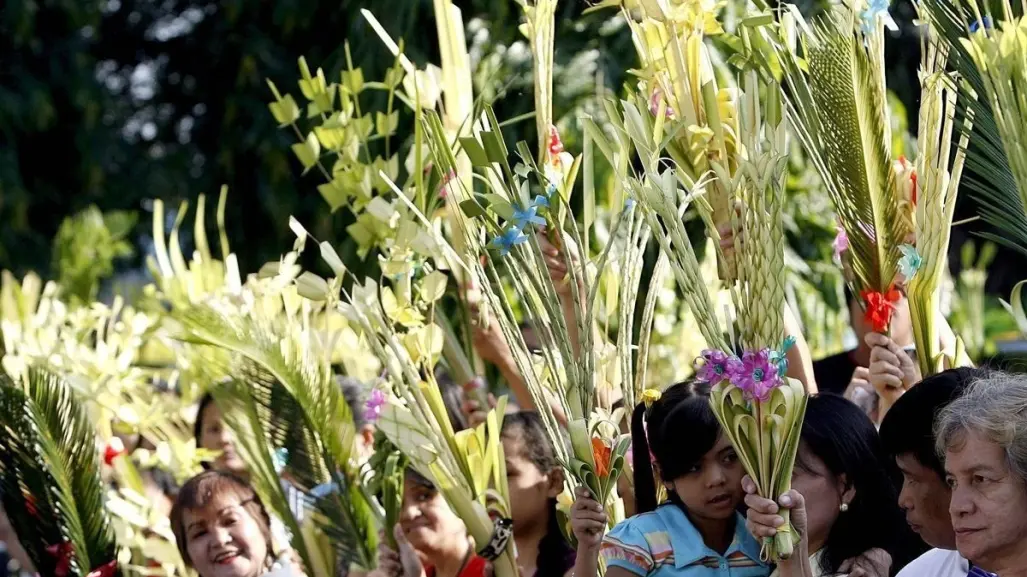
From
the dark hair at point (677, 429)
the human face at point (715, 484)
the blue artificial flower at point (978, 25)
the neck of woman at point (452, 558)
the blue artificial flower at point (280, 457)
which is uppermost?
the blue artificial flower at point (978, 25)

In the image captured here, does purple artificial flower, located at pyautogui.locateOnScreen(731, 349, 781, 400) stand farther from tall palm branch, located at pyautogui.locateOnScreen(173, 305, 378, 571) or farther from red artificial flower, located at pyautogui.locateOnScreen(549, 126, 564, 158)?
tall palm branch, located at pyautogui.locateOnScreen(173, 305, 378, 571)

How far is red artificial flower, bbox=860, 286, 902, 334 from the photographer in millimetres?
2371

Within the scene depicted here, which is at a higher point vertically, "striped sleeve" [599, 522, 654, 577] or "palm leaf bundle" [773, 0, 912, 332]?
"palm leaf bundle" [773, 0, 912, 332]

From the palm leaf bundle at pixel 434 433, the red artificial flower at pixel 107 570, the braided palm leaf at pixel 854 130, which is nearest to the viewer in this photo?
the braided palm leaf at pixel 854 130

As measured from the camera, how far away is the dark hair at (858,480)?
2.25 metres

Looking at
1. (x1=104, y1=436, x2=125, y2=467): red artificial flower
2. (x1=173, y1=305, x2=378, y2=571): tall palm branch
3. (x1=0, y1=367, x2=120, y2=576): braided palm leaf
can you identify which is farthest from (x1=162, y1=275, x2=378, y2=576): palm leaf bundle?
(x1=104, y1=436, x2=125, y2=467): red artificial flower

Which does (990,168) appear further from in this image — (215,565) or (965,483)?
(215,565)

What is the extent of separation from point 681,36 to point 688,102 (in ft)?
0.35

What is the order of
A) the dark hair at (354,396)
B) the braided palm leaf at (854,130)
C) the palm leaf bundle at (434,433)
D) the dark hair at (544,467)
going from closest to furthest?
the braided palm leaf at (854,130) → the palm leaf bundle at (434,433) → the dark hair at (544,467) → the dark hair at (354,396)

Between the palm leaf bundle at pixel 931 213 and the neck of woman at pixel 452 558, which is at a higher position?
the palm leaf bundle at pixel 931 213

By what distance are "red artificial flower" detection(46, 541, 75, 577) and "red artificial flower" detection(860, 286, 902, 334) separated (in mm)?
1885

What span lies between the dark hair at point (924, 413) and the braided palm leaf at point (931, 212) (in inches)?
9.0

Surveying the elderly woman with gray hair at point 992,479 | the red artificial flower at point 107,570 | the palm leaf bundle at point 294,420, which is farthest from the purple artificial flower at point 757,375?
the red artificial flower at point 107,570

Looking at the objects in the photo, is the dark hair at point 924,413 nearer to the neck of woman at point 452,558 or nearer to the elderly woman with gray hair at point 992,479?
the elderly woman with gray hair at point 992,479
